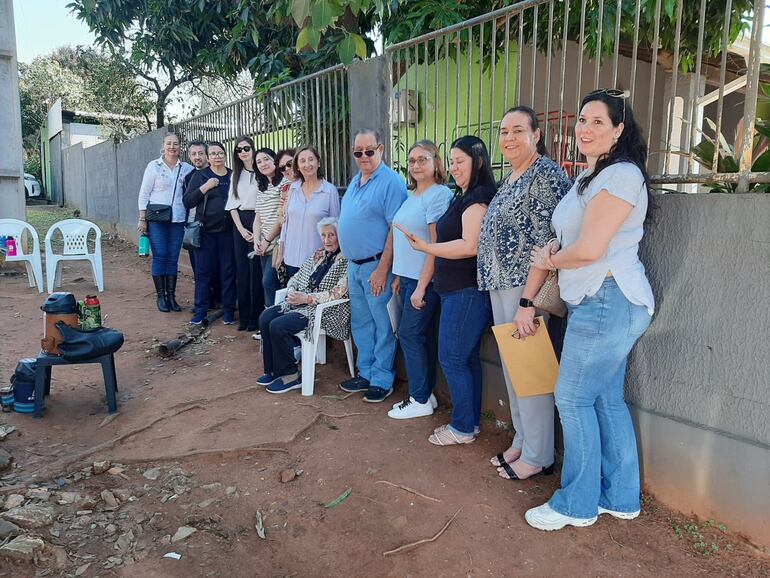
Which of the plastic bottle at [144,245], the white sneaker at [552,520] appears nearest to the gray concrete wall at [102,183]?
the plastic bottle at [144,245]

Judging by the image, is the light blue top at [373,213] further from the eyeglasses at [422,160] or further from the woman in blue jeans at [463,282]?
the woman in blue jeans at [463,282]

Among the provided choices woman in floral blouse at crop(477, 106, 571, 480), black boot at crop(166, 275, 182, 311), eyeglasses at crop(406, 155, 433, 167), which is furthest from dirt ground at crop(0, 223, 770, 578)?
black boot at crop(166, 275, 182, 311)

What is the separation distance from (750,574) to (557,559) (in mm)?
738

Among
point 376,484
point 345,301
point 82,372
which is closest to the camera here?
point 376,484

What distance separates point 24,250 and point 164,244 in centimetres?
293

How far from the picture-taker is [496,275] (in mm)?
2920

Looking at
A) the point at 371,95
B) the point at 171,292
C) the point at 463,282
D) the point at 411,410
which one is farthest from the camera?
the point at 171,292

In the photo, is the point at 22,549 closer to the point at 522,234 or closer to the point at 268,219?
the point at 522,234

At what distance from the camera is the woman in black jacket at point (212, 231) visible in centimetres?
596

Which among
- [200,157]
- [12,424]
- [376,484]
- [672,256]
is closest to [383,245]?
[376,484]

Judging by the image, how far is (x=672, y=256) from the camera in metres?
2.67

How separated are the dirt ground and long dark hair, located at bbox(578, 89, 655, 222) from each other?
4.87 feet

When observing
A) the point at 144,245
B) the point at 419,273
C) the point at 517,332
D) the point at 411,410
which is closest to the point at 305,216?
the point at 419,273

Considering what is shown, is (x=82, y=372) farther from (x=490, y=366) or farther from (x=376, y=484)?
(x=490, y=366)
